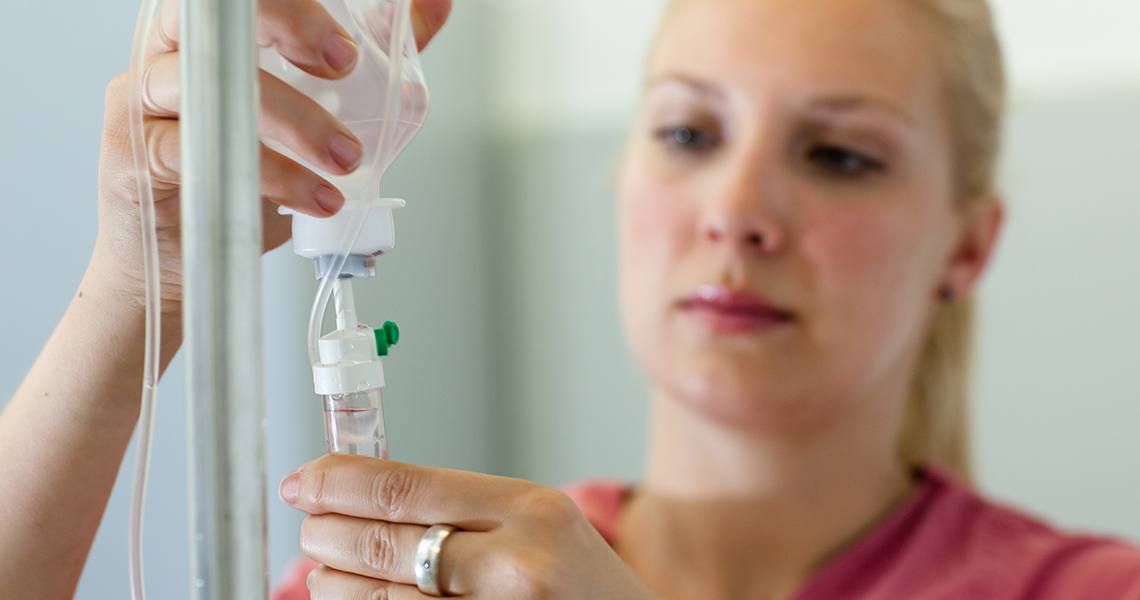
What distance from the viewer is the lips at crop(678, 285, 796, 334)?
907 mm

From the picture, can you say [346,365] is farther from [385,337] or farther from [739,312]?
[739,312]

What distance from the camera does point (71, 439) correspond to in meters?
0.50

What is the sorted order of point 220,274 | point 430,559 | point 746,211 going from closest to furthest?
point 220,274 → point 430,559 → point 746,211

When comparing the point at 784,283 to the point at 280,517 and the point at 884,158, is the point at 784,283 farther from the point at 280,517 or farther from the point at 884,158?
the point at 280,517

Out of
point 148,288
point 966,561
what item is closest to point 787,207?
point 966,561

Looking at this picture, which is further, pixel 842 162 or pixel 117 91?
pixel 842 162

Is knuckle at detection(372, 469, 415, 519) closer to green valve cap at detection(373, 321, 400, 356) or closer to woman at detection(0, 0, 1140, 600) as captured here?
green valve cap at detection(373, 321, 400, 356)

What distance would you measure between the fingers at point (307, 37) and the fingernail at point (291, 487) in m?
0.14

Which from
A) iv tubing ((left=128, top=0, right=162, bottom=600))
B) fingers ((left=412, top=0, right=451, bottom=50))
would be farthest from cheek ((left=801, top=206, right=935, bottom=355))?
iv tubing ((left=128, top=0, right=162, bottom=600))

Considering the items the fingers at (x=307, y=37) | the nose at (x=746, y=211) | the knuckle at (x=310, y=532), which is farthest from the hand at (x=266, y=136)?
the nose at (x=746, y=211)

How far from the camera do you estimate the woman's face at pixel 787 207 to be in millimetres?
914

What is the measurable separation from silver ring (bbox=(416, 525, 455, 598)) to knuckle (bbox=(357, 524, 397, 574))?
0.01 meters

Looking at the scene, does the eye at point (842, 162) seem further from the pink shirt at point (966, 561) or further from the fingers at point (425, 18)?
the fingers at point (425, 18)

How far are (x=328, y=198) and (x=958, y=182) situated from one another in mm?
737
